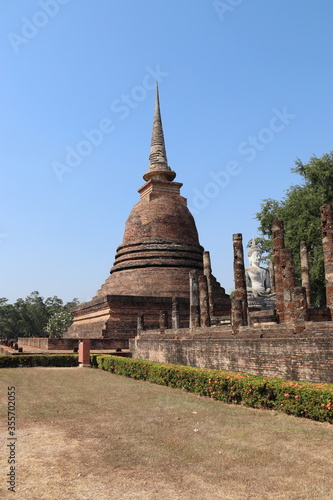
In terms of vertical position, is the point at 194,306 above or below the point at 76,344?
above

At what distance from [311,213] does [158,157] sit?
38.0 ft

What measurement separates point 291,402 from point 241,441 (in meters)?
2.06

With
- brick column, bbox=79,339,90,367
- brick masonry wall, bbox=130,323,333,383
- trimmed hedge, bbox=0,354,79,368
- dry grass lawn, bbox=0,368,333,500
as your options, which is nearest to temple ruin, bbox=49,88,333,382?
brick masonry wall, bbox=130,323,333,383

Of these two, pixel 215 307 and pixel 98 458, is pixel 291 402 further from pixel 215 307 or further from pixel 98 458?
pixel 215 307

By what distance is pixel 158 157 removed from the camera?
33.3m

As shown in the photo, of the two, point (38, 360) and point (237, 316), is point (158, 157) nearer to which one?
point (38, 360)

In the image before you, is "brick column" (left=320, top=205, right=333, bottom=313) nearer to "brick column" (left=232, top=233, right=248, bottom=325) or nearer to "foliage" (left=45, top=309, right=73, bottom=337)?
"brick column" (left=232, top=233, right=248, bottom=325)

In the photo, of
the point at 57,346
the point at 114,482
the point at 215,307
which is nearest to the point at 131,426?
the point at 114,482

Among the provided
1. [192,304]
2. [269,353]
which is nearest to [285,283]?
[269,353]

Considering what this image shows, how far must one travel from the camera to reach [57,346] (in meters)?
23.8

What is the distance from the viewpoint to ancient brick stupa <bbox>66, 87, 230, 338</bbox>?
24781 millimetres

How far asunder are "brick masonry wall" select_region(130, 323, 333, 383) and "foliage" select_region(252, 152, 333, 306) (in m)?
14.9

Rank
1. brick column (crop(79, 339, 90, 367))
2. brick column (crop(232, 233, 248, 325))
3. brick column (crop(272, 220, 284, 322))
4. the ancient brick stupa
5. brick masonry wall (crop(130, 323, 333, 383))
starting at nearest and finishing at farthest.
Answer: brick masonry wall (crop(130, 323, 333, 383)) < brick column (crop(272, 220, 284, 322)) < brick column (crop(232, 233, 248, 325)) < brick column (crop(79, 339, 90, 367)) < the ancient brick stupa

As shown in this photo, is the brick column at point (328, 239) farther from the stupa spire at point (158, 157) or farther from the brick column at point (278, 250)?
the stupa spire at point (158, 157)
